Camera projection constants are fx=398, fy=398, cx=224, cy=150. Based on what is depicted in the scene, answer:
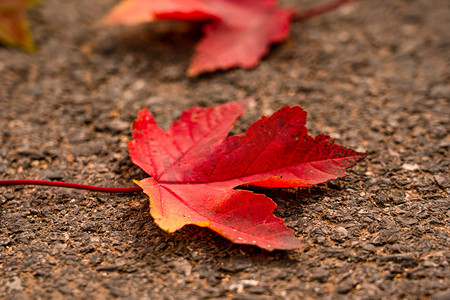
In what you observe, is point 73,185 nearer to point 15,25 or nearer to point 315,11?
point 15,25

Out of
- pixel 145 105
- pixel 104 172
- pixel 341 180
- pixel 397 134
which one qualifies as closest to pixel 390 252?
pixel 341 180

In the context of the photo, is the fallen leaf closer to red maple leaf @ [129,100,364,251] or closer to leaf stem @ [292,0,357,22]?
red maple leaf @ [129,100,364,251]

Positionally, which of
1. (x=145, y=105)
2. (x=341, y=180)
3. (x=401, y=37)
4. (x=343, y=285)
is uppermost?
(x=401, y=37)

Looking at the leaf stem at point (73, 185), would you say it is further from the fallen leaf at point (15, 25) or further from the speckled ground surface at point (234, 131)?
the fallen leaf at point (15, 25)

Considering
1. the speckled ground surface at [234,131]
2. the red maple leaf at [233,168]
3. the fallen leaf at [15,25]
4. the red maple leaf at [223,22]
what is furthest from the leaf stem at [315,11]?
the fallen leaf at [15,25]

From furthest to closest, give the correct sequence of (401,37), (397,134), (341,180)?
1. (401,37)
2. (397,134)
3. (341,180)

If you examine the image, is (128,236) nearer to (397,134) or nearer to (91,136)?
(91,136)

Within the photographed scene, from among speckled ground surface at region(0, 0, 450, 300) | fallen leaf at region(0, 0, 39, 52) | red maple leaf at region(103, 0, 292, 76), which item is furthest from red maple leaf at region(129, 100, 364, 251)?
fallen leaf at region(0, 0, 39, 52)
